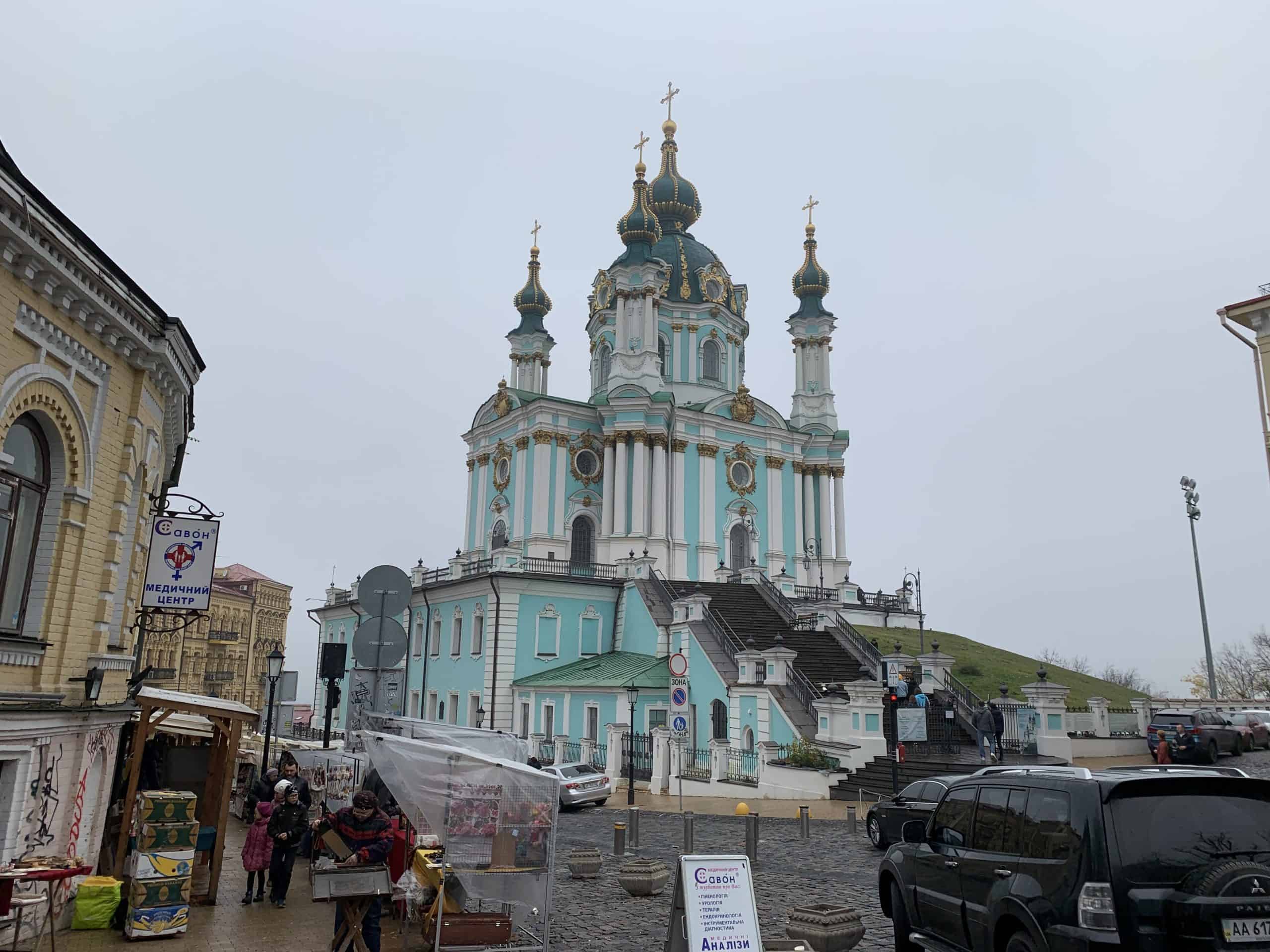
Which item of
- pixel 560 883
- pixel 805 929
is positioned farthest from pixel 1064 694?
pixel 805 929

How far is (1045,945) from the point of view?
6535 millimetres

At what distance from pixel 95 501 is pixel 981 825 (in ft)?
32.0

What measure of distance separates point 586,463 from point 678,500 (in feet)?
16.7

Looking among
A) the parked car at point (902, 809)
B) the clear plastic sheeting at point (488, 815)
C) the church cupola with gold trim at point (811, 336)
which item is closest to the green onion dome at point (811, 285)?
the church cupola with gold trim at point (811, 336)

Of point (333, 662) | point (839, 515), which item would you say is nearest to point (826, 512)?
point (839, 515)

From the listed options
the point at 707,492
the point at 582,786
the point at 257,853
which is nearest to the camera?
the point at 257,853

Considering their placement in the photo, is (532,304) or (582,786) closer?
(582,786)

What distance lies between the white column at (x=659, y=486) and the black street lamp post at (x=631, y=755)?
49.3ft

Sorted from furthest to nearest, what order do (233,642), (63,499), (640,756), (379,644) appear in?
(233,642) < (640,756) < (63,499) < (379,644)

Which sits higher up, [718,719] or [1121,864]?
[718,719]

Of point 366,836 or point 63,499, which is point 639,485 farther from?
point 366,836

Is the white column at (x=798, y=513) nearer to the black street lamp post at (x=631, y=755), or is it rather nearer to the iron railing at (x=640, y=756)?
the black street lamp post at (x=631, y=755)

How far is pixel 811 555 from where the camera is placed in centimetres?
5091

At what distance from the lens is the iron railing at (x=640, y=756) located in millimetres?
29125
